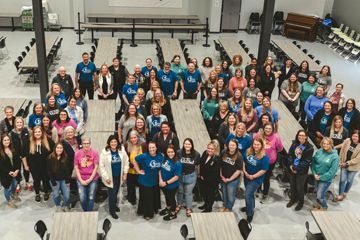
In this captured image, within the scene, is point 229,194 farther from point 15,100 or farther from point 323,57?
point 323,57

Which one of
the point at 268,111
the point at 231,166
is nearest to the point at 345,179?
the point at 268,111

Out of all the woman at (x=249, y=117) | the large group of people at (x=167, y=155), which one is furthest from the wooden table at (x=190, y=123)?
the woman at (x=249, y=117)

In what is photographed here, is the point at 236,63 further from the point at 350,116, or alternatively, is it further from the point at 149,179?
the point at 149,179

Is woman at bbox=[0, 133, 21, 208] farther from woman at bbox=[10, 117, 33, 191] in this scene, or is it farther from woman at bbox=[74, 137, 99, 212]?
woman at bbox=[74, 137, 99, 212]

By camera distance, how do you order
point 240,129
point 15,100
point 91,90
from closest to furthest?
point 240,129, point 15,100, point 91,90

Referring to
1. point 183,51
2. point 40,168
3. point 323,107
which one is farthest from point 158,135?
point 183,51

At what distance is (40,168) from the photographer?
705 cm

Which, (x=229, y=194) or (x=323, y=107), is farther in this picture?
(x=323, y=107)

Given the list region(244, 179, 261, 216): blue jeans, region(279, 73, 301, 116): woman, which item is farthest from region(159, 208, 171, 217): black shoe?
region(279, 73, 301, 116): woman

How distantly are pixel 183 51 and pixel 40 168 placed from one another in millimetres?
7482

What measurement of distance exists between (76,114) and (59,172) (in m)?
1.51

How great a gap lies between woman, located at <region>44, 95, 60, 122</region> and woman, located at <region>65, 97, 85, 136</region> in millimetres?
218

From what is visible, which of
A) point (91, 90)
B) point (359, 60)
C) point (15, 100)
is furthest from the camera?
point (359, 60)

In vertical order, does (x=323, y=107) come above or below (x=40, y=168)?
above
